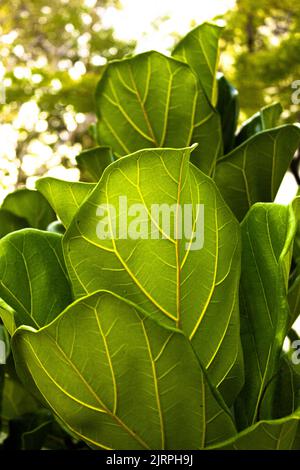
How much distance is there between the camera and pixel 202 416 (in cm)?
24

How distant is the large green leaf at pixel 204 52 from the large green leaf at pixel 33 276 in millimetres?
155

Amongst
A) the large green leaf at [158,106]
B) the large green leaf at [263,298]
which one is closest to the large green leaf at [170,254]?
the large green leaf at [263,298]

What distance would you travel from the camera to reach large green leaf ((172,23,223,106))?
37 cm

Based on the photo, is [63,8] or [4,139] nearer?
[4,139]

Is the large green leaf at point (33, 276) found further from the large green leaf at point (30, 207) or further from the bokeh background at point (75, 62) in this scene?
the bokeh background at point (75, 62)

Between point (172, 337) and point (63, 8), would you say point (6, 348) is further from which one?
point (63, 8)

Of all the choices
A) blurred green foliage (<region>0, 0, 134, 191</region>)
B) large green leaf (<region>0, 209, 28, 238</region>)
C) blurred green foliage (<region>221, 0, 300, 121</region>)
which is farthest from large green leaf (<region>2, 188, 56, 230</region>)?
blurred green foliage (<region>0, 0, 134, 191</region>)

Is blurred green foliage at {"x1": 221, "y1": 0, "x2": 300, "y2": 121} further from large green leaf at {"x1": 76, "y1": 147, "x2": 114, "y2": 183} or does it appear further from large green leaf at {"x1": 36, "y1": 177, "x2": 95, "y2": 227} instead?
large green leaf at {"x1": 36, "y1": 177, "x2": 95, "y2": 227}

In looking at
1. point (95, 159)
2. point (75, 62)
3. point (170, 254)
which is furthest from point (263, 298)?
point (75, 62)

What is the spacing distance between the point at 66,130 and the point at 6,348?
195 inches

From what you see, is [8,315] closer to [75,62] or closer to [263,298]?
[263,298]

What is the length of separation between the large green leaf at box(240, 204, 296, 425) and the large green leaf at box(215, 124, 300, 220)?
0.06 m
